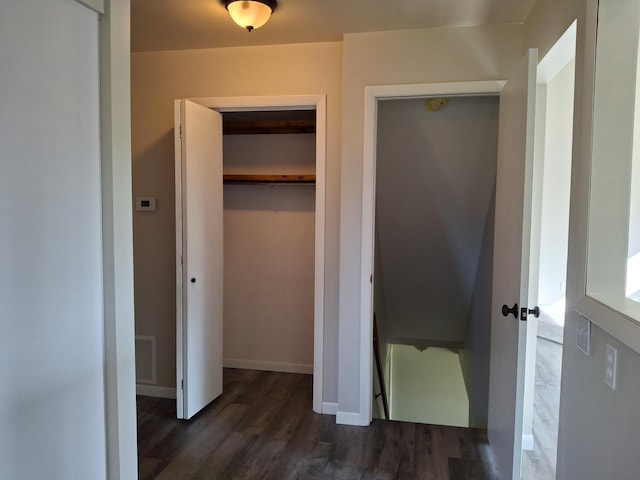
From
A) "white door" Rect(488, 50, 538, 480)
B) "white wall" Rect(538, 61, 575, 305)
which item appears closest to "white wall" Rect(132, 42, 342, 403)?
"white door" Rect(488, 50, 538, 480)

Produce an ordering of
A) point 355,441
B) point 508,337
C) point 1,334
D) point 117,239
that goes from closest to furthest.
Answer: point 1,334 → point 117,239 → point 508,337 → point 355,441

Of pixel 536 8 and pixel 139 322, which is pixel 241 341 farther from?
pixel 536 8

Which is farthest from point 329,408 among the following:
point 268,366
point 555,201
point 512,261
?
point 555,201

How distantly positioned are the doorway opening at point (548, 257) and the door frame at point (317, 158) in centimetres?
130

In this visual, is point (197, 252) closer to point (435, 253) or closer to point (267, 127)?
point (267, 127)

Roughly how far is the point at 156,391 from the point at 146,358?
10.3 inches

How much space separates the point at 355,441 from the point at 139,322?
1.84 meters

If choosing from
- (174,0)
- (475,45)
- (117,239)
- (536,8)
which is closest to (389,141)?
(475,45)

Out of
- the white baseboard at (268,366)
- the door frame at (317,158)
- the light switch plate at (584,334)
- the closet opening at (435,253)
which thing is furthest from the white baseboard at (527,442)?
the white baseboard at (268,366)

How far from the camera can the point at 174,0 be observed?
2.46m

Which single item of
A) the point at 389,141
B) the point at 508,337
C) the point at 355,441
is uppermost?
the point at 389,141

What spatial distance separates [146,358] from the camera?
3512 millimetres

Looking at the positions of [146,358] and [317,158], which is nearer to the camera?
[317,158]

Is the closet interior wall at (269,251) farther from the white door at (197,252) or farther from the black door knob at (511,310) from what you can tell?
the black door knob at (511,310)
